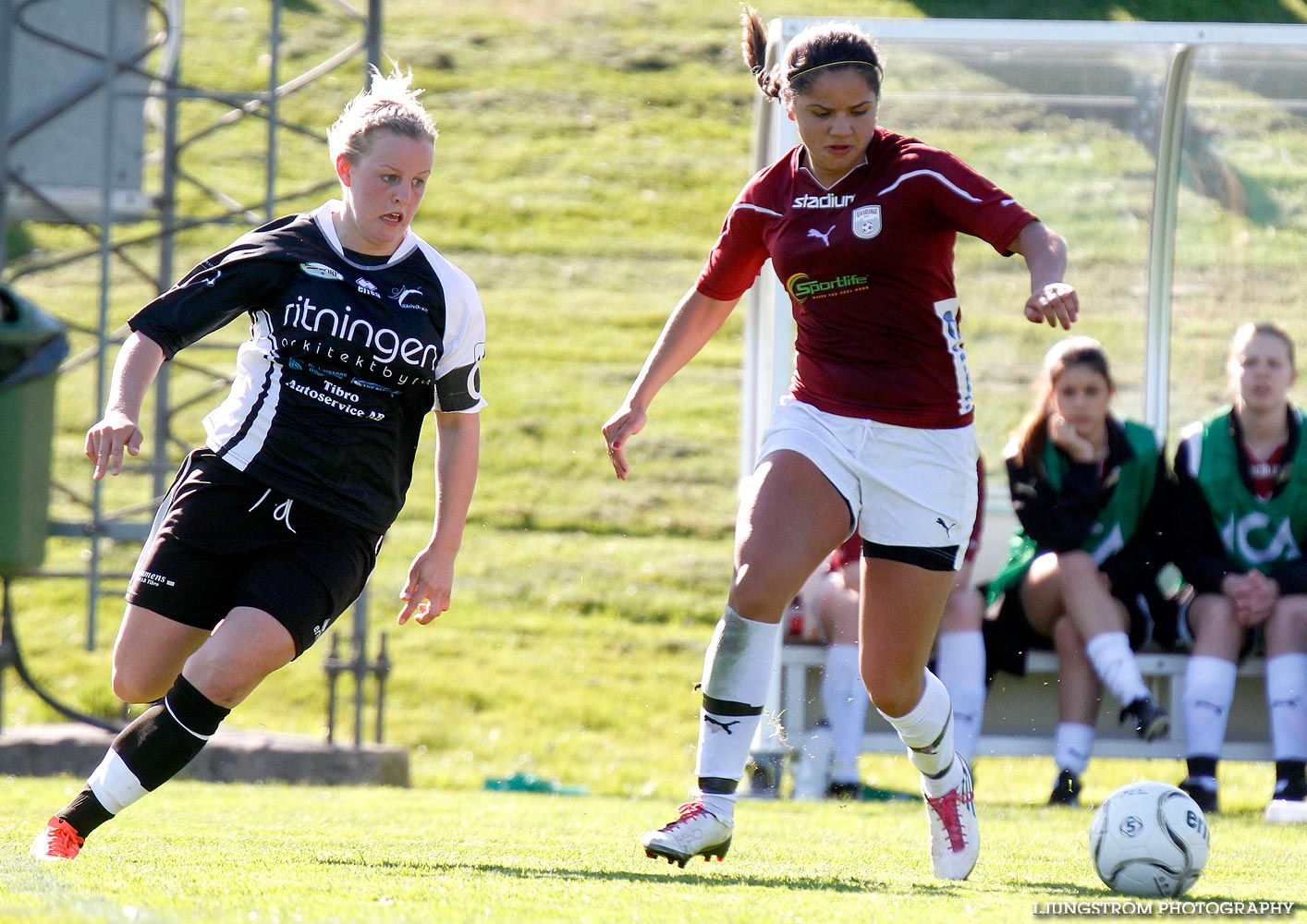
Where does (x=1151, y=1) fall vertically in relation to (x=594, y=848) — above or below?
above

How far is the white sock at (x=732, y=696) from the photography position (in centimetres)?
406

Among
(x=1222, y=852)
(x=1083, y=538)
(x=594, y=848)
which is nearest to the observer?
(x=594, y=848)

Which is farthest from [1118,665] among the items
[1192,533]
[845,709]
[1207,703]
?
[845,709]

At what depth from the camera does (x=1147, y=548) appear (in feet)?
22.6

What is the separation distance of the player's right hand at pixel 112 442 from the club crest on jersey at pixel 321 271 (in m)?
0.64

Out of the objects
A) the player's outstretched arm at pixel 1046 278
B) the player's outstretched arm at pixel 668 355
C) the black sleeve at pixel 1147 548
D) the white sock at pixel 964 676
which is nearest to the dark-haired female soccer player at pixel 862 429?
the player's outstretched arm at pixel 1046 278

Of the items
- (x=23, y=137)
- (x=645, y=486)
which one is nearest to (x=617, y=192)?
(x=645, y=486)

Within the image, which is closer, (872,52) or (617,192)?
(872,52)

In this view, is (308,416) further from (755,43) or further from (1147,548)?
(1147,548)

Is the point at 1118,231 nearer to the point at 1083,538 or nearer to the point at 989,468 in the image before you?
the point at 989,468

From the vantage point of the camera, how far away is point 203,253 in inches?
730

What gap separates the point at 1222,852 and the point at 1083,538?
79.0 inches

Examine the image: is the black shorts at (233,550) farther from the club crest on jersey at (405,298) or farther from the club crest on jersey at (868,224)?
the club crest on jersey at (868,224)

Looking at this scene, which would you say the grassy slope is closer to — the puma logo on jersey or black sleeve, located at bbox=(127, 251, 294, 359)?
the puma logo on jersey
